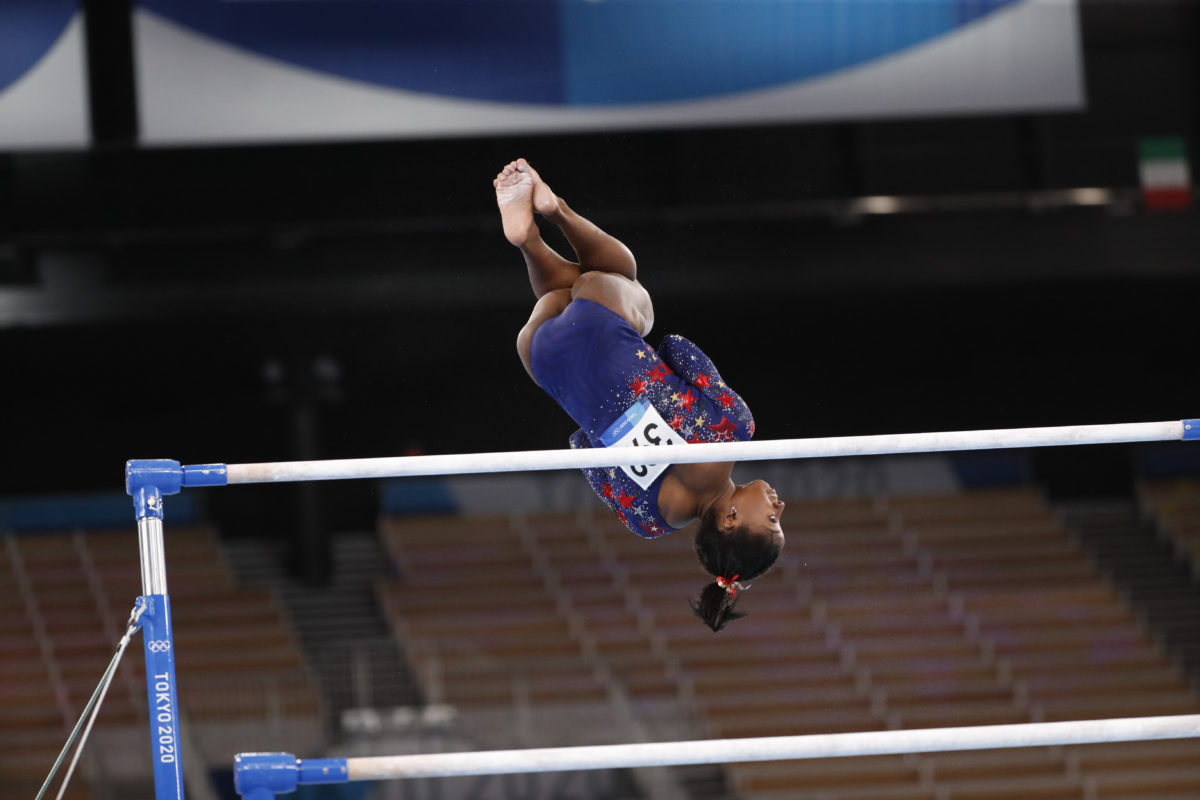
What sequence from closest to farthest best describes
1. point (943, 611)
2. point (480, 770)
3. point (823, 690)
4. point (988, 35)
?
1. point (480, 770)
2. point (988, 35)
3. point (823, 690)
4. point (943, 611)

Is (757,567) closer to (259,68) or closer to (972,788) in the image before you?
(259,68)

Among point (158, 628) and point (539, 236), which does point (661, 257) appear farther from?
point (158, 628)

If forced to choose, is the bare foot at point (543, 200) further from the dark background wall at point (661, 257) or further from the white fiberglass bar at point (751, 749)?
the dark background wall at point (661, 257)

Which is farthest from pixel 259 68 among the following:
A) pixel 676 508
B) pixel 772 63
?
pixel 676 508

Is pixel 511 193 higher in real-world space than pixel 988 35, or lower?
lower

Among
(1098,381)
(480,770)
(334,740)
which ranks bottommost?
(334,740)

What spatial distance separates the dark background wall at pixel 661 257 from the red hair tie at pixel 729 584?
205 centimetres

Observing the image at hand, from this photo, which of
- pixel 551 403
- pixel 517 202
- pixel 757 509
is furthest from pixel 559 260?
pixel 551 403

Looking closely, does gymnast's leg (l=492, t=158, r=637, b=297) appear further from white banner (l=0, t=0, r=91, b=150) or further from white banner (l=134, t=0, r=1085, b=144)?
white banner (l=0, t=0, r=91, b=150)

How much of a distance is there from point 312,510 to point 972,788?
5089mm

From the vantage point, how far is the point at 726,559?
10.7 feet

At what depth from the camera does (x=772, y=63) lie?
6.53 metres

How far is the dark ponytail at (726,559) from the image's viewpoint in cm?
324

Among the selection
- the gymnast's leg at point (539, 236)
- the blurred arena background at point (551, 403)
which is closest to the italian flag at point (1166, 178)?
the blurred arena background at point (551, 403)
